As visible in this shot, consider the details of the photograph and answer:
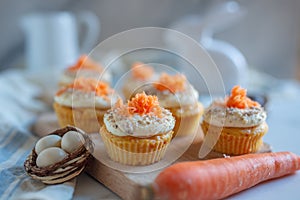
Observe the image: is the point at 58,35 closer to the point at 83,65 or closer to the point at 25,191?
the point at 83,65

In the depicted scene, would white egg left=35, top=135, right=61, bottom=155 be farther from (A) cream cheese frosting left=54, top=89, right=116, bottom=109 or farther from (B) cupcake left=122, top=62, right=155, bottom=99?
(B) cupcake left=122, top=62, right=155, bottom=99

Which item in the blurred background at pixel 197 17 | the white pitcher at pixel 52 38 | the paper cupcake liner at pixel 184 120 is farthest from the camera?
the blurred background at pixel 197 17

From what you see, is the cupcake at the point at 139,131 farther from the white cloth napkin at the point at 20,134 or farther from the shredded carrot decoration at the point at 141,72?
the shredded carrot decoration at the point at 141,72

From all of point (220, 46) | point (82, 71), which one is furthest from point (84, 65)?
point (220, 46)

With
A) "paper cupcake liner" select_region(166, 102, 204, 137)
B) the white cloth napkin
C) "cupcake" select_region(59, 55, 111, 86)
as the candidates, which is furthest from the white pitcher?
"paper cupcake liner" select_region(166, 102, 204, 137)

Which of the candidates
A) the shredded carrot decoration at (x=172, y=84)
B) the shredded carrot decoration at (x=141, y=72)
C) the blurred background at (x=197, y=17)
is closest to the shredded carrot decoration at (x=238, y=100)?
the shredded carrot decoration at (x=172, y=84)

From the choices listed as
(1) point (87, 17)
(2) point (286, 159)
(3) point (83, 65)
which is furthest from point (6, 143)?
(1) point (87, 17)
